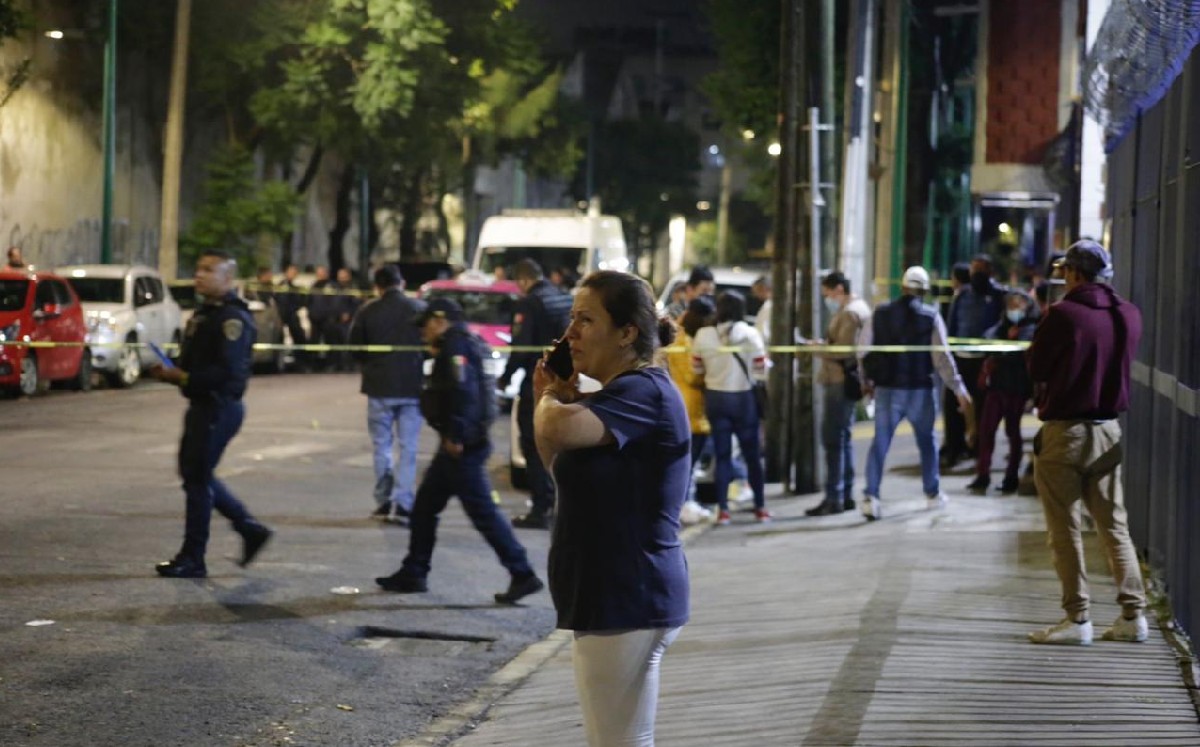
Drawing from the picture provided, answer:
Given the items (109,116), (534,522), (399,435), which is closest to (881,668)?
(534,522)

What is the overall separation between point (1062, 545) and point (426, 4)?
31.8 metres

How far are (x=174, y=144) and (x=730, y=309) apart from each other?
21718 mm

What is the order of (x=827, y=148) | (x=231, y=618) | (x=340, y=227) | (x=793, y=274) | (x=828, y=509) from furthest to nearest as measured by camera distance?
A: (x=340, y=227), (x=793, y=274), (x=827, y=148), (x=828, y=509), (x=231, y=618)

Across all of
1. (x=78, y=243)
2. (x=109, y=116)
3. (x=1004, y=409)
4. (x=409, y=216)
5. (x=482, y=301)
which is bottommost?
(x=1004, y=409)

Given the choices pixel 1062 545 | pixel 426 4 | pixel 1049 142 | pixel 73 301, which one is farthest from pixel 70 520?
pixel 426 4

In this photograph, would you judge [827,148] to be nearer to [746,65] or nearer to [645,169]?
[746,65]

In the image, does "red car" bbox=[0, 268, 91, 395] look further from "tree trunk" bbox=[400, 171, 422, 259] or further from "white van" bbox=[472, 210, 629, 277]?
"tree trunk" bbox=[400, 171, 422, 259]

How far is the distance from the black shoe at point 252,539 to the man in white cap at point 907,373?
4.98 metres

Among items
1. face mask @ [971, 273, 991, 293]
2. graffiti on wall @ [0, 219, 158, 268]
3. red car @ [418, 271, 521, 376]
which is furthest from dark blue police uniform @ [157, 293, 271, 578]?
graffiti on wall @ [0, 219, 158, 268]

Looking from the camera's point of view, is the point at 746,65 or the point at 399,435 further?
the point at 746,65

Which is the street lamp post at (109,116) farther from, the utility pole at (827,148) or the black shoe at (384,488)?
the black shoe at (384,488)

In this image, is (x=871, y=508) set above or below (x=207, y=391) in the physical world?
below

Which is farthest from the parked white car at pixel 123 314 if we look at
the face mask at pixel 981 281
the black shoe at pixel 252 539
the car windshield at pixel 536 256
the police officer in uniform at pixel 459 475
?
the police officer in uniform at pixel 459 475

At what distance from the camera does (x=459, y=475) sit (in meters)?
9.77
